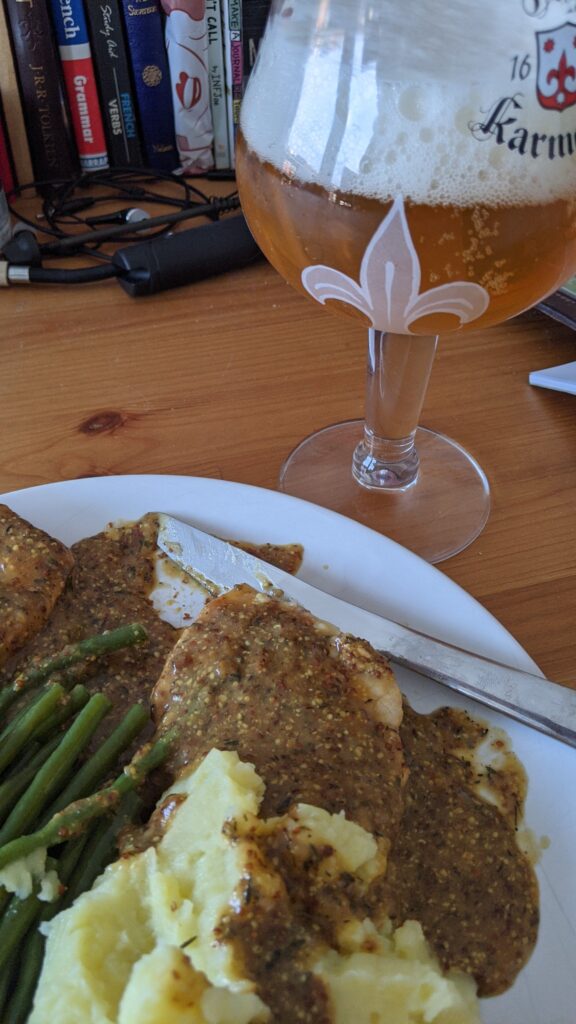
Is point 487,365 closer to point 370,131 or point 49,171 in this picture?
point 370,131

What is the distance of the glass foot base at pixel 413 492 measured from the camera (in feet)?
5.38

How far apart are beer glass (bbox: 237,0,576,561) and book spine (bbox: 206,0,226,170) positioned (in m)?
1.38

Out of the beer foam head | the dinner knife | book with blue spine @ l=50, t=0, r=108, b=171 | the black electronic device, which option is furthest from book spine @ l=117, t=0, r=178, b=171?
the dinner knife

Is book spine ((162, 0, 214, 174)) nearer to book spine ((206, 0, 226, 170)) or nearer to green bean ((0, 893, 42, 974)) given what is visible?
book spine ((206, 0, 226, 170))

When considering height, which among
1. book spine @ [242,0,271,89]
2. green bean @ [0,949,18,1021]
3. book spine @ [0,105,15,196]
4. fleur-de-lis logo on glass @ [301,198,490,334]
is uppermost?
book spine @ [242,0,271,89]

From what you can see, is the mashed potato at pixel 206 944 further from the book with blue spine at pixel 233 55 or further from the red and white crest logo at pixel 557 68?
the book with blue spine at pixel 233 55

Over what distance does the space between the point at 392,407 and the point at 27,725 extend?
85cm

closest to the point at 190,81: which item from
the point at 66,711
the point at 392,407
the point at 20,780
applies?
the point at 392,407

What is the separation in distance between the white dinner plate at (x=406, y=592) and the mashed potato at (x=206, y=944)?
0.11 metres

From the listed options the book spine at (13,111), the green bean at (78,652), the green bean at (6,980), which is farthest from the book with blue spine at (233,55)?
the green bean at (6,980)

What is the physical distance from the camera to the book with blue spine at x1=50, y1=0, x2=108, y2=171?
7.73ft

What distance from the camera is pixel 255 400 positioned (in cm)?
192

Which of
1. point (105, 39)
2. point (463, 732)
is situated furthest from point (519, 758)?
point (105, 39)

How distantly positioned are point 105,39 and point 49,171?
1.38 feet
